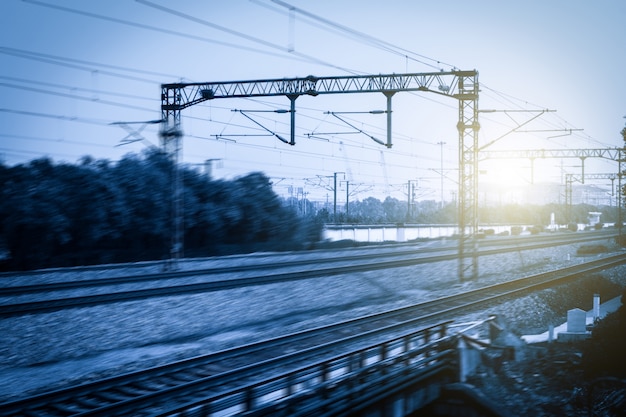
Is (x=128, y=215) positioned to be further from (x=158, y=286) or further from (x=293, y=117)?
(x=293, y=117)

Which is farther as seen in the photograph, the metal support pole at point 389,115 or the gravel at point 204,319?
the metal support pole at point 389,115

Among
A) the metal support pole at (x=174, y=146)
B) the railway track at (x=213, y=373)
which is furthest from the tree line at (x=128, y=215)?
the railway track at (x=213, y=373)

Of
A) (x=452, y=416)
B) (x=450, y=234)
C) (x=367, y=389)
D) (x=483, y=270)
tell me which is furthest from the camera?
(x=450, y=234)

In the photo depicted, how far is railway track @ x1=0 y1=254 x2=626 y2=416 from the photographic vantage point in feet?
26.7

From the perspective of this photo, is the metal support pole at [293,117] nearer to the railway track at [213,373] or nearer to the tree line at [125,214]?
the railway track at [213,373]

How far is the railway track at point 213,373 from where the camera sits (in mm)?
8125

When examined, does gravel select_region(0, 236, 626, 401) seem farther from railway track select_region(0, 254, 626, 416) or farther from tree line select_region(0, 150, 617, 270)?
tree line select_region(0, 150, 617, 270)

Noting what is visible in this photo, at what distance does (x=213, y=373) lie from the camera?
10203mm

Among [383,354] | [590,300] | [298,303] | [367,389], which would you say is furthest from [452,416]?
[590,300]

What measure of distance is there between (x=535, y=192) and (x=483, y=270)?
262ft

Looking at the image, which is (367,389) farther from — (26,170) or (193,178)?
(193,178)

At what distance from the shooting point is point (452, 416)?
10562 mm

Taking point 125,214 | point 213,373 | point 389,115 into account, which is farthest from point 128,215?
point 213,373

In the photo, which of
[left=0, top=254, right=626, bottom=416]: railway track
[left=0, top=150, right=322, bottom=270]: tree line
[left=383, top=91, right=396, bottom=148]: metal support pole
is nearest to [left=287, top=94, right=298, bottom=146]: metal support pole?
[left=383, top=91, right=396, bottom=148]: metal support pole
